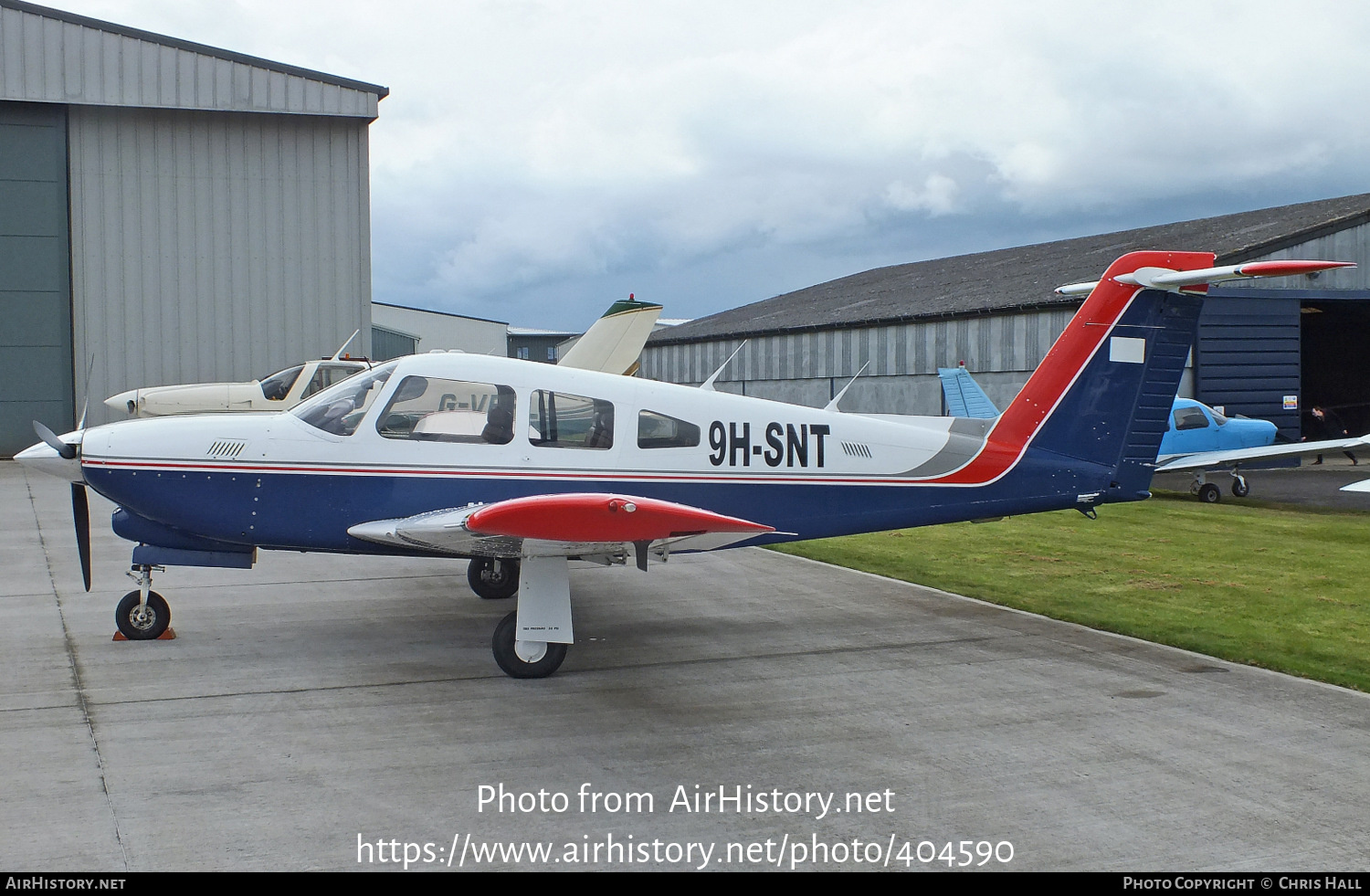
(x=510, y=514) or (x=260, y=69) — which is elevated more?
(x=260, y=69)

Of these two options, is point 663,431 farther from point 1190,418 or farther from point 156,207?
point 156,207

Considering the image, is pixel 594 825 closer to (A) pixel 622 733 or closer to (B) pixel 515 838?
(B) pixel 515 838

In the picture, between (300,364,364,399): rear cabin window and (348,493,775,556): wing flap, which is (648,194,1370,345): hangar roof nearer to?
(300,364,364,399): rear cabin window

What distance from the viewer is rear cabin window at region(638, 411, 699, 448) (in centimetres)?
792

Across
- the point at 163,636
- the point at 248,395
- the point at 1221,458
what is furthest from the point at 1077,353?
the point at 248,395

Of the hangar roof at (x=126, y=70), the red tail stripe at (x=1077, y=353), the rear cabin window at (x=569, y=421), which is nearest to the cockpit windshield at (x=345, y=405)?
the rear cabin window at (x=569, y=421)

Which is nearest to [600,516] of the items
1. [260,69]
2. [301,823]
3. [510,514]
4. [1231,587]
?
[510,514]

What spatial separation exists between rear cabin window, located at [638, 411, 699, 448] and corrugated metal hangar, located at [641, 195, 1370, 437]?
17.6 m

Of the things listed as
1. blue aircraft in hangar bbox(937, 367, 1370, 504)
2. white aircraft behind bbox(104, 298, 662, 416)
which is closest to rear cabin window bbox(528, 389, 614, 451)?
white aircraft behind bbox(104, 298, 662, 416)

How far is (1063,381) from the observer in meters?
8.82

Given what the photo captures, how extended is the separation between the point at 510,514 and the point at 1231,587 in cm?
804

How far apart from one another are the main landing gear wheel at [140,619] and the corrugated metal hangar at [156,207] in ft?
64.3

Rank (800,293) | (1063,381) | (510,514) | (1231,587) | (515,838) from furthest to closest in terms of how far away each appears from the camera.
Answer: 1. (800,293)
2. (1231,587)
3. (1063,381)
4. (510,514)
5. (515,838)

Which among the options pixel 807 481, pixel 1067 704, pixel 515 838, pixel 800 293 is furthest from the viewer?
pixel 800 293
